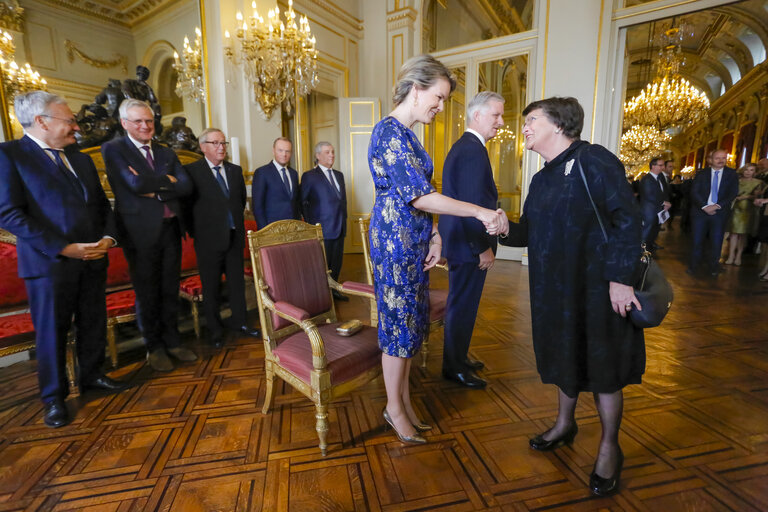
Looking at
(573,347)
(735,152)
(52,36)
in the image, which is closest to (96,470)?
(573,347)

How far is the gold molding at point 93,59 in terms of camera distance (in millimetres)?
3041

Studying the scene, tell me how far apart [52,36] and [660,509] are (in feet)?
15.6

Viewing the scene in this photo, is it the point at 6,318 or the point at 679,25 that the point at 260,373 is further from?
the point at 679,25

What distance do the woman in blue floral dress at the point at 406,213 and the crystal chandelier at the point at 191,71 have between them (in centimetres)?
339

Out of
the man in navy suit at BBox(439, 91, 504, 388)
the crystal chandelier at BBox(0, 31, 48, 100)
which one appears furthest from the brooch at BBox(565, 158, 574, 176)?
the crystal chandelier at BBox(0, 31, 48, 100)

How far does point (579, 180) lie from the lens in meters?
1.24

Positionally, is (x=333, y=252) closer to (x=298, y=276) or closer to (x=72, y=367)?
(x=298, y=276)

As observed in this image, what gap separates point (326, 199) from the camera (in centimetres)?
371

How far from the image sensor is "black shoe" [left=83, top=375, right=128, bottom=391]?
7.01 feet

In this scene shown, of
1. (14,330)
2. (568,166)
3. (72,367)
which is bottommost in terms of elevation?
(72,367)

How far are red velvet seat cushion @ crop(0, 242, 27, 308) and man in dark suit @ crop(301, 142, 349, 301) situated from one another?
2.16m

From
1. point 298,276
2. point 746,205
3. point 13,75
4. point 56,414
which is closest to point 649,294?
point 298,276

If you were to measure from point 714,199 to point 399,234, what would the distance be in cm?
557

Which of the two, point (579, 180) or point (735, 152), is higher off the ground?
point (735, 152)
